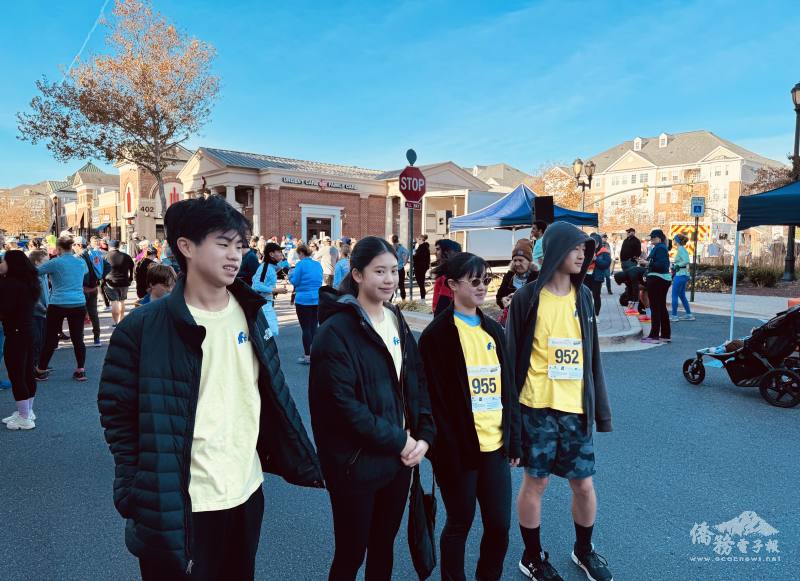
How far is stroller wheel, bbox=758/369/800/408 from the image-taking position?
6.07m

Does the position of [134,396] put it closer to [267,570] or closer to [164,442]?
[164,442]

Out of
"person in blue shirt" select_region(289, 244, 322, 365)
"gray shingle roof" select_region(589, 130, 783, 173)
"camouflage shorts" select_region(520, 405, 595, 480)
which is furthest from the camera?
"gray shingle roof" select_region(589, 130, 783, 173)

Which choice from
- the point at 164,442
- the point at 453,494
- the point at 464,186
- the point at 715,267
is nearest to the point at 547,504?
the point at 453,494

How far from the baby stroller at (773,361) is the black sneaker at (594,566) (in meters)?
4.48

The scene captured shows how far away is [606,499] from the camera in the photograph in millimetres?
3920

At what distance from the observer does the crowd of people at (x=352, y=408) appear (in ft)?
5.72

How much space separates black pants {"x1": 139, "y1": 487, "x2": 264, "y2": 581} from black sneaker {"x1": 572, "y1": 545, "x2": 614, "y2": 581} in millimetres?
Result: 1912

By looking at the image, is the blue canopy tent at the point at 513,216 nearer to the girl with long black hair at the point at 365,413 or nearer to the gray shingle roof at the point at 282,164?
the girl with long black hair at the point at 365,413

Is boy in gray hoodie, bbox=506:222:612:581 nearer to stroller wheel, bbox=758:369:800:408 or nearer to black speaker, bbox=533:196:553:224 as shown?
stroller wheel, bbox=758:369:800:408

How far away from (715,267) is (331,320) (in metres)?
27.2

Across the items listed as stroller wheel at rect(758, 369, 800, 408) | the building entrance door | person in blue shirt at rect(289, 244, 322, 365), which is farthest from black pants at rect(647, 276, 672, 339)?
the building entrance door

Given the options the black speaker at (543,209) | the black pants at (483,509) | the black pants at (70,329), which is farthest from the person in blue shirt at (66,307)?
the black speaker at (543,209)

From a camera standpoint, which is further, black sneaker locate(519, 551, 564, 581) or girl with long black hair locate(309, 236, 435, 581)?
black sneaker locate(519, 551, 564, 581)

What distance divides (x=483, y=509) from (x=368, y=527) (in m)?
0.64
